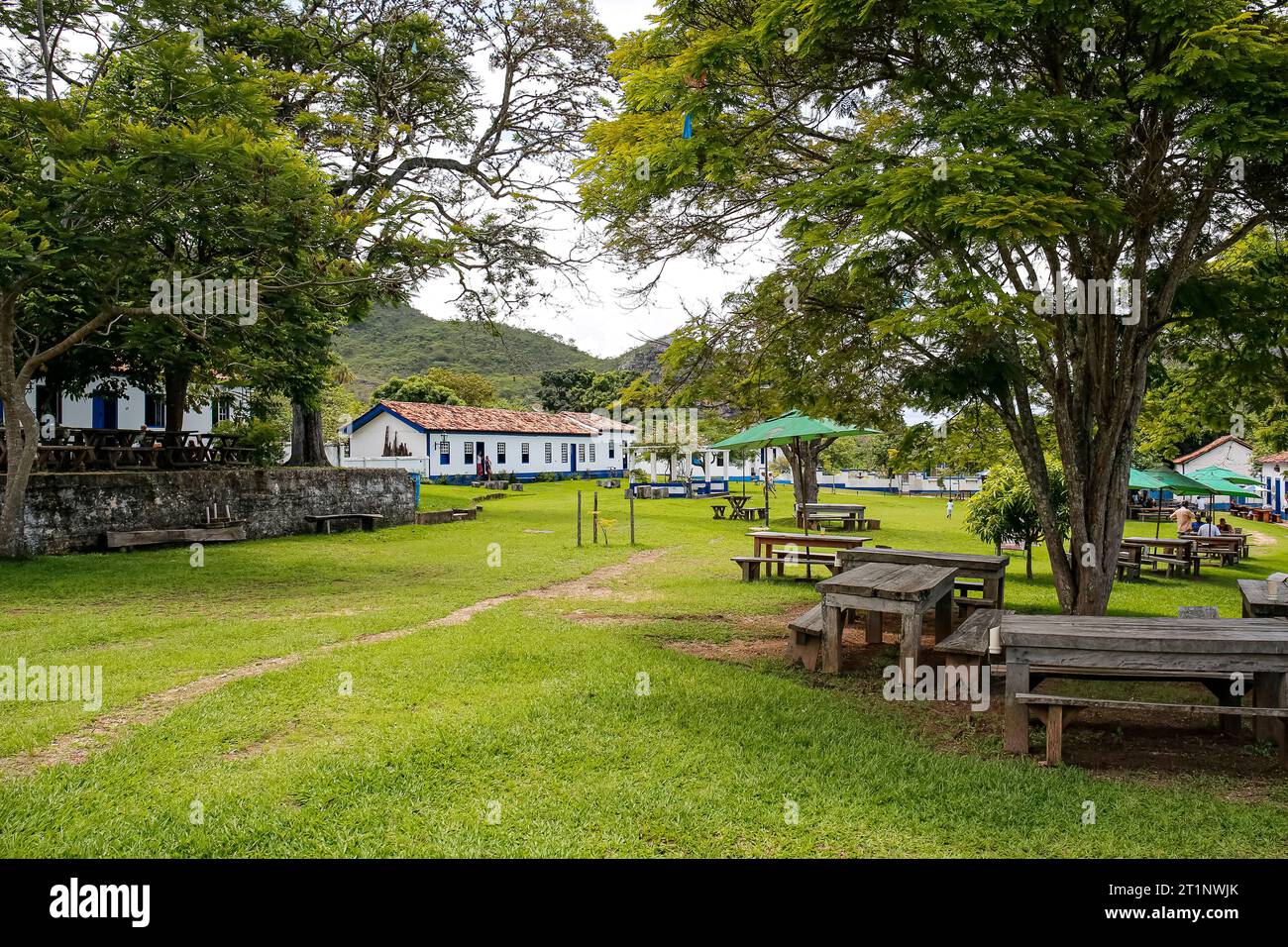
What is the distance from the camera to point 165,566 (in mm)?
13820

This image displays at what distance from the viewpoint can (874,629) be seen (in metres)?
8.92

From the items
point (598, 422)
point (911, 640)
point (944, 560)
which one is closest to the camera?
point (911, 640)

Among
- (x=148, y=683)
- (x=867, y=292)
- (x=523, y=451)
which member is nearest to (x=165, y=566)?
(x=148, y=683)

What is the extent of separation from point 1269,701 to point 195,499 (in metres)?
19.0

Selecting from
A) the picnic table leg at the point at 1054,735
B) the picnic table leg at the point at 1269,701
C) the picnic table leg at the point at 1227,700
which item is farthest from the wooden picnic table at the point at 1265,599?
the picnic table leg at the point at 1054,735

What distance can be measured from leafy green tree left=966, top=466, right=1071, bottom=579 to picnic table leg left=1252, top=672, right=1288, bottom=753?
29.9 ft

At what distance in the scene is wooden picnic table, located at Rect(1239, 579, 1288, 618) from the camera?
7266 mm

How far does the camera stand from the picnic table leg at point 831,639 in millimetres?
7348

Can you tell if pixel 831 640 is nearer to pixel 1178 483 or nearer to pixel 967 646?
pixel 967 646

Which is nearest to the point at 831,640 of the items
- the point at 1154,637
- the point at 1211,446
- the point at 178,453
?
the point at 1154,637

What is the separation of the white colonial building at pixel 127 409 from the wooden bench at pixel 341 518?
8159mm

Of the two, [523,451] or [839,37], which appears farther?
[523,451]

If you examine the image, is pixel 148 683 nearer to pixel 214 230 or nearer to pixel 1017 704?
pixel 1017 704
